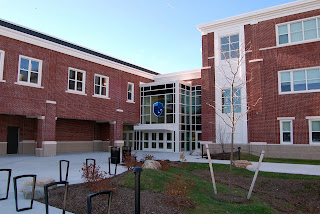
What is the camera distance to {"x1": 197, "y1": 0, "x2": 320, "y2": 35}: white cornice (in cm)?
2150

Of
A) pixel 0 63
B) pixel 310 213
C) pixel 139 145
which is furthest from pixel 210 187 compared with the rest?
pixel 139 145

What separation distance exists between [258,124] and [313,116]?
409 centimetres

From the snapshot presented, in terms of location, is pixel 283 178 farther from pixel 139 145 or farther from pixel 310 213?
pixel 139 145

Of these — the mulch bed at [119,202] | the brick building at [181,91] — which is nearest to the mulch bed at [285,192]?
the mulch bed at [119,202]

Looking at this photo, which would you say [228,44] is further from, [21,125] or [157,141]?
[21,125]

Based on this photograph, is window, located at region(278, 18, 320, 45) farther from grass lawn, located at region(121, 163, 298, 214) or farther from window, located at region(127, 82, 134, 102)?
grass lawn, located at region(121, 163, 298, 214)

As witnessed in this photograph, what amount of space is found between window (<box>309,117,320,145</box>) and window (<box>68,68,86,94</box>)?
19020 mm

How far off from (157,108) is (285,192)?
68.5 ft

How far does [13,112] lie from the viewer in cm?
1898

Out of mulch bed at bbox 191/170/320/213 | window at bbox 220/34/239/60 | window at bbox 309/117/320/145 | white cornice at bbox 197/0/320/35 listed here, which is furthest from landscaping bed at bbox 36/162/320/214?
white cornice at bbox 197/0/320/35

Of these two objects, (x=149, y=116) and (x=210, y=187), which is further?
(x=149, y=116)

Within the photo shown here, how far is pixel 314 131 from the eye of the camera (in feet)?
67.4

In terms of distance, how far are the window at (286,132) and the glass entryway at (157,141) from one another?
10.7 meters

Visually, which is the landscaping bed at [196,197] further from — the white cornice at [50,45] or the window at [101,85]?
the window at [101,85]
